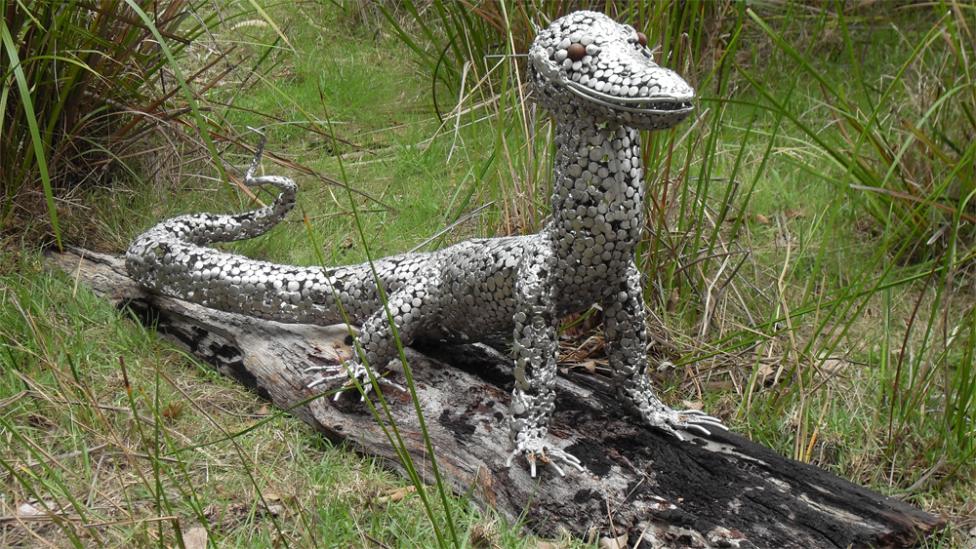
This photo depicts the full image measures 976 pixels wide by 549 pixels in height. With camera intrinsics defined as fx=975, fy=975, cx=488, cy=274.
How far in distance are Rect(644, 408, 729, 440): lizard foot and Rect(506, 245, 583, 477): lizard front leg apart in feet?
0.82

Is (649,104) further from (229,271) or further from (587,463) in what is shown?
(229,271)

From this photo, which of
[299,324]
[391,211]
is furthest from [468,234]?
[299,324]

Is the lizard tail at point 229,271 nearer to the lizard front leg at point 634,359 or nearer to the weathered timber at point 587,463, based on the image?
the weathered timber at point 587,463

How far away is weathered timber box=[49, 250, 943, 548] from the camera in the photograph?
2.11 m

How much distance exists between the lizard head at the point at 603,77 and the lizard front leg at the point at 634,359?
1.49ft

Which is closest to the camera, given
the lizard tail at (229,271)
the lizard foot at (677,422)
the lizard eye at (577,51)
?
the lizard eye at (577,51)

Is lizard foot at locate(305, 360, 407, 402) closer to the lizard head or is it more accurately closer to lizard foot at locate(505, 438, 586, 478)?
lizard foot at locate(505, 438, 586, 478)

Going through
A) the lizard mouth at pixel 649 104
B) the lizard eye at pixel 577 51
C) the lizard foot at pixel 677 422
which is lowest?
the lizard foot at pixel 677 422

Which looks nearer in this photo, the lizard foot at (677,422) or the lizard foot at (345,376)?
the lizard foot at (677,422)

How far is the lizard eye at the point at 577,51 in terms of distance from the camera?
80.1 inches

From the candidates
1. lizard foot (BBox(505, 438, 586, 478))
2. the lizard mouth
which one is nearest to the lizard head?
the lizard mouth

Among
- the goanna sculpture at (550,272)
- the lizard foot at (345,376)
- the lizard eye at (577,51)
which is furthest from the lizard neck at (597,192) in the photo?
the lizard foot at (345,376)

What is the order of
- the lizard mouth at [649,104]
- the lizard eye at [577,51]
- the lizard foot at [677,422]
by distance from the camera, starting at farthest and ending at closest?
the lizard foot at [677,422], the lizard eye at [577,51], the lizard mouth at [649,104]

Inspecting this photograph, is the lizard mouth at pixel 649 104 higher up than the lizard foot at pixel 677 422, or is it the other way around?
the lizard mouth at pixel 649 104
